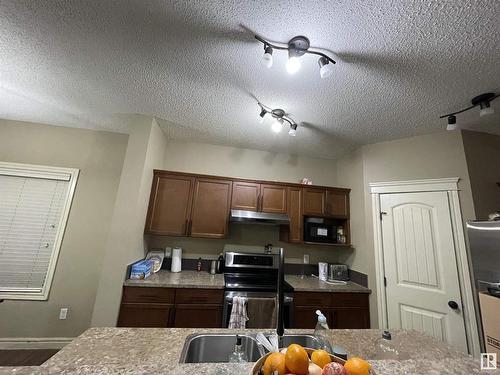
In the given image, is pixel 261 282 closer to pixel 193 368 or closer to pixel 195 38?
pixel 193 368

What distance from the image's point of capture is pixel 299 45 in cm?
147

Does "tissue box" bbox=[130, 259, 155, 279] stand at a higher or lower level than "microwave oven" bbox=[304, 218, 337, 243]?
lower

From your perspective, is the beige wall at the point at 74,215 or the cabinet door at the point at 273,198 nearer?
the beige wall at the point at 74,215

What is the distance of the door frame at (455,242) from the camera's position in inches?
78.1

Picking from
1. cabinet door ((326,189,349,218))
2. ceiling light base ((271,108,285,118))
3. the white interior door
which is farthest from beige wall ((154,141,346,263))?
ceiling light base ((271,108,285,118))

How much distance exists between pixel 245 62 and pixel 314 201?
7.06 ft

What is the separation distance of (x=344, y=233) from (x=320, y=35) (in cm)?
258

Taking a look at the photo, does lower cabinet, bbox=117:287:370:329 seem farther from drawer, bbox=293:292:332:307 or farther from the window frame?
the window frame

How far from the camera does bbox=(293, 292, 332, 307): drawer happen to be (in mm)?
2438

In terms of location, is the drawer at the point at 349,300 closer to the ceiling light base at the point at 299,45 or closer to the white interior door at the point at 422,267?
the white interior door at the point at 422,267

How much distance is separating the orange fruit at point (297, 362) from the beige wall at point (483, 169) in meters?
2.66

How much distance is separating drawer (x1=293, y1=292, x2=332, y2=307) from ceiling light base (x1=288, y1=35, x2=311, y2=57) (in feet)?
7.88

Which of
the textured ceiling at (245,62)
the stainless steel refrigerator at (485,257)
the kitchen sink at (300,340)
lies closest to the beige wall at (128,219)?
the textured ceiling at (245,62)

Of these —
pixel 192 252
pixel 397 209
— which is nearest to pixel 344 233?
pixel 397 209
